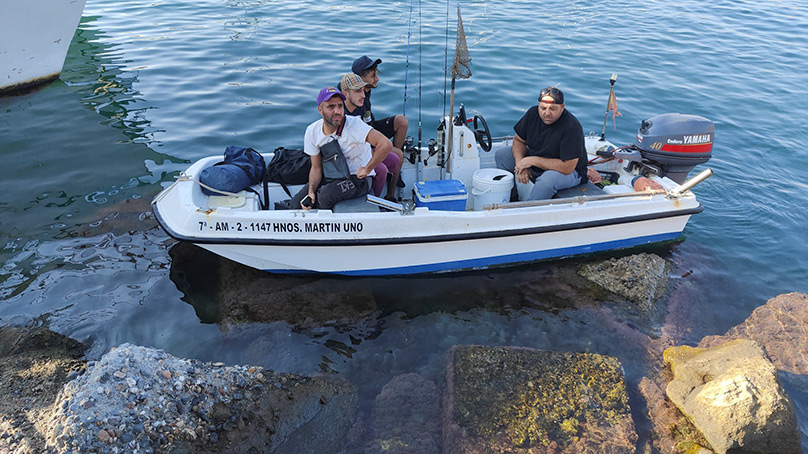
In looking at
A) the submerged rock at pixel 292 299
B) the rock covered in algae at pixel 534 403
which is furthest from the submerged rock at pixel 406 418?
the submerged rock at pixel 292 299

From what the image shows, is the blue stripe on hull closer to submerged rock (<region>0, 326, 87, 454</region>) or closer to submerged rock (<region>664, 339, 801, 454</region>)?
submerged rock (<region>664, 339, 801, 454</region>)

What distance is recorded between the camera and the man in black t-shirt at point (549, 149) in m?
5.32

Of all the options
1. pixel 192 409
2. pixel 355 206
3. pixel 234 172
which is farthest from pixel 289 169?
pixel 192 409

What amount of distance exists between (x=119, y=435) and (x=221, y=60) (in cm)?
923

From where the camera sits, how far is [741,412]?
3736mm

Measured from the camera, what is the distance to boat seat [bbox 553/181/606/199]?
18.7 ft

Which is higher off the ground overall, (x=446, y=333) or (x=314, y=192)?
(x=314, y=192)

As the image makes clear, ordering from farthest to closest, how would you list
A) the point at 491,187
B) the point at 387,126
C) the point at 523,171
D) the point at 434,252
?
the point at 387,126 < the point at 523,171 < the point at 491,187 < the point at 434,252

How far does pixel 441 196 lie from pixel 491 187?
0.59 meters

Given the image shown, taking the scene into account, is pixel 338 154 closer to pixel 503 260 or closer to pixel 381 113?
pixel 503 260

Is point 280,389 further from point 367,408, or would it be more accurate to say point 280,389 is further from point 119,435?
point 119,435

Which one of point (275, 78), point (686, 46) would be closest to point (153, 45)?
point (275, 78)

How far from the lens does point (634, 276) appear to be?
555cm

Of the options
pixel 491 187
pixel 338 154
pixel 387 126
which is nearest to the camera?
pixel 338 154
